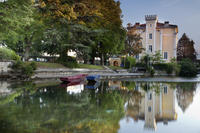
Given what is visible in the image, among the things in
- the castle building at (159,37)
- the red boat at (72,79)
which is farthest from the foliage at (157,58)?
the red boat at (72,79)

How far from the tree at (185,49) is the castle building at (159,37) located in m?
17.9

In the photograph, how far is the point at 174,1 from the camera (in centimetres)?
3222

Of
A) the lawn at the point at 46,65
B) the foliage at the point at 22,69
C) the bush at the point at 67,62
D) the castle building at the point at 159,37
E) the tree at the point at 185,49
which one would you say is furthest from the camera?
the tree at the point at 185,49

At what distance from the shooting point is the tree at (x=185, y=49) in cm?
6682

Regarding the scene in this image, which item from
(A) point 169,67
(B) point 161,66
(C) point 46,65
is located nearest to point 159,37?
(B) point 161,66

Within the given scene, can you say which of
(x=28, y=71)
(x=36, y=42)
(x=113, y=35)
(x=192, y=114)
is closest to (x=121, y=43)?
(x=113, y=35)

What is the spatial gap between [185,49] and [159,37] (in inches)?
831

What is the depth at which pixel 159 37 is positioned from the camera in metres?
51.4

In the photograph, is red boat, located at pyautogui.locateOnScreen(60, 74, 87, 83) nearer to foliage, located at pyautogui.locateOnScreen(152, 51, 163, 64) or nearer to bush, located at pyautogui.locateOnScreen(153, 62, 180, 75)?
foliage, located at pyautogui.locateOnScreen(152, 51, 163, 64)

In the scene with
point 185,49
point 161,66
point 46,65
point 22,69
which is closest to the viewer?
point 22,69

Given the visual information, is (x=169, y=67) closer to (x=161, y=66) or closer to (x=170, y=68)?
(x=170, y=68)

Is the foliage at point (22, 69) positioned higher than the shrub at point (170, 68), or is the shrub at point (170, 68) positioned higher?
the foliage at point (22, 69)

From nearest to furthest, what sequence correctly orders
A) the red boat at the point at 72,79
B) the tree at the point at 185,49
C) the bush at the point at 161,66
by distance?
the red boat at the point at 72,79
the bush at the point at 161,66
the tree at the point at 185,49

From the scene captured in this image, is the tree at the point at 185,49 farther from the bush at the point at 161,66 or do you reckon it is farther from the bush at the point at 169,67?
the bush at the point at 161,66
